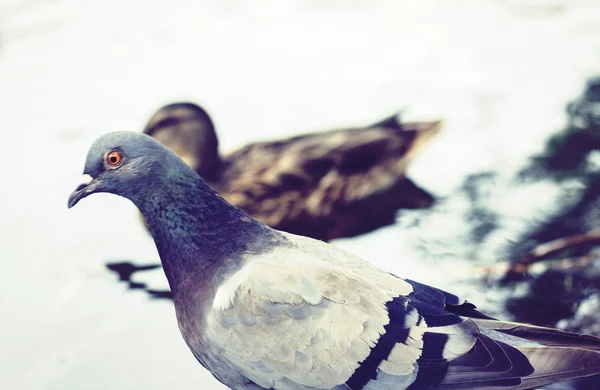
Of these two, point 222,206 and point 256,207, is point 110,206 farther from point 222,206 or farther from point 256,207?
point 222,206

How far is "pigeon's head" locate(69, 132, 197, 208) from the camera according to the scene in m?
2.78

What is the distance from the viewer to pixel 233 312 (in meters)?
2.59

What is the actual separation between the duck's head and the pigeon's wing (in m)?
2.61

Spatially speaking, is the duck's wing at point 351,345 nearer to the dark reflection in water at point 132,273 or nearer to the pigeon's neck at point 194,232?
the pigeon's neck at point 194,232

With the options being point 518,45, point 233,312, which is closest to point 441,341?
point 233,312

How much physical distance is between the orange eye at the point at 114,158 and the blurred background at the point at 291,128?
47.1 inches

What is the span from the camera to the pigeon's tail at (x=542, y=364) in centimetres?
254

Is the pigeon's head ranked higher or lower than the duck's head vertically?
higher

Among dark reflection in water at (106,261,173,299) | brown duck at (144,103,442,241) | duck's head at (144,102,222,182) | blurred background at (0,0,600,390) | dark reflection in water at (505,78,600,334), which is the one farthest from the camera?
duck's head at (144,102,222,182)

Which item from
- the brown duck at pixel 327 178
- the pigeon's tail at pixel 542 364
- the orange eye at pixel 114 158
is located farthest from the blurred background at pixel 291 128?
the orange eye at pixel 114 158

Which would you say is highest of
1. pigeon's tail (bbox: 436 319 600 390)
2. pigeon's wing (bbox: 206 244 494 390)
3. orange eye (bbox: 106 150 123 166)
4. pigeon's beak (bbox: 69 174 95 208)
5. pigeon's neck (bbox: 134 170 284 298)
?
orange eye (bbox: 106 150 123 166)

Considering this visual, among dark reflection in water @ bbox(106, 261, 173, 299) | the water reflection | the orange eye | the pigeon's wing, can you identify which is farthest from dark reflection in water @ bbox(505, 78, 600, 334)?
the orange eye

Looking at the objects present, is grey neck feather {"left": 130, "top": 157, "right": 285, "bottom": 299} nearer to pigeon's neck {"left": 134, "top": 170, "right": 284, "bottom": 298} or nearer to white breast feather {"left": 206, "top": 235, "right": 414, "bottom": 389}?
pigeon's neck {"left": 134, "top": 170, "right": 284, "bottom": 298}

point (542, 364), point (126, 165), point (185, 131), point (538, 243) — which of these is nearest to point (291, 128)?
point (185, 131)
